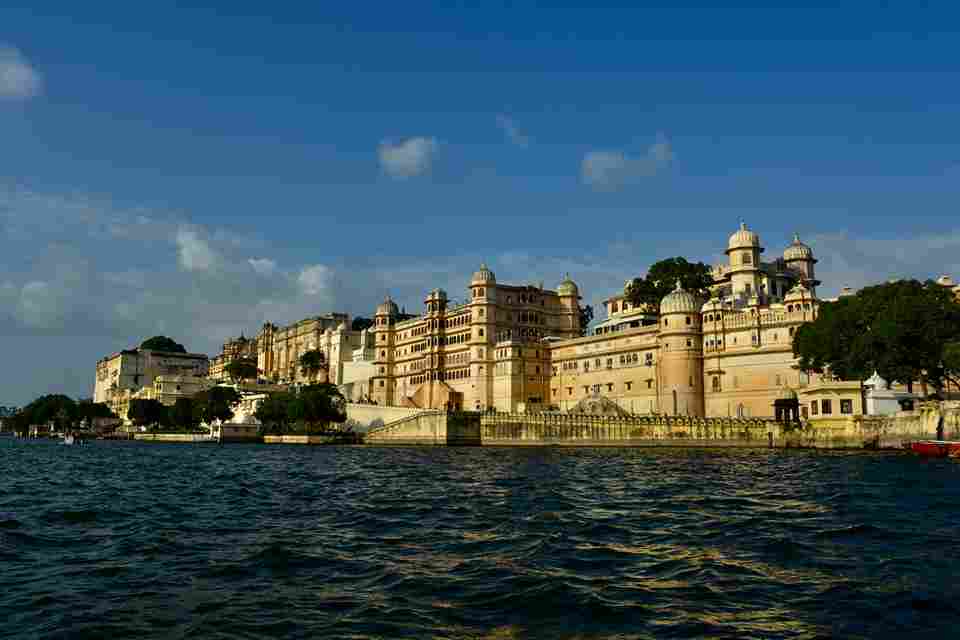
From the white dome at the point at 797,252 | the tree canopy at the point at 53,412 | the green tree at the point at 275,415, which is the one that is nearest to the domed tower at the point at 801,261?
the white dome at the point at 797,252

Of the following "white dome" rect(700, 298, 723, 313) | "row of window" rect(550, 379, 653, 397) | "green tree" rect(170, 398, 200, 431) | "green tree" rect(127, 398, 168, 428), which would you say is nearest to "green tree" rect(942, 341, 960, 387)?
"white dome" rect(700, 298, 723, 313)

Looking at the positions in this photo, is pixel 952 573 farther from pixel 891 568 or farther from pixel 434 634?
pixel 434 634

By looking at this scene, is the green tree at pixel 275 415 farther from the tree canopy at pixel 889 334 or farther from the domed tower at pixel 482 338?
the tree canopy at pixel 889 334

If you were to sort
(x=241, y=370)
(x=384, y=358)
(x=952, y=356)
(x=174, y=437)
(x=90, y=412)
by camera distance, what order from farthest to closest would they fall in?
1. (x=90, y=412)
2. (x=241, y=370)
3. (x=174, y=437)
4. (x=384, y=358)
5. (x=952, y=356)

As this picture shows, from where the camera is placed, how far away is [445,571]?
54.1 ft

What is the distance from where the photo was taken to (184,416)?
138m

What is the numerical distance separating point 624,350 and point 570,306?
20.4 meters

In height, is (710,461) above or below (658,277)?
below

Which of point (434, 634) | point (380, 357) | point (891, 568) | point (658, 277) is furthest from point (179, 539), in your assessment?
point (380, 357)

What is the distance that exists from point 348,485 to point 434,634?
25.3 meters

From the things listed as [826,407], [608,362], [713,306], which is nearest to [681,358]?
[713,306]

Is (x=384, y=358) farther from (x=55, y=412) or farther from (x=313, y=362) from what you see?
(x=55, y=412)

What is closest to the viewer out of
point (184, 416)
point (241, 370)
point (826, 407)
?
point (826, 407)

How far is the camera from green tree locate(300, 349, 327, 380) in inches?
5625
